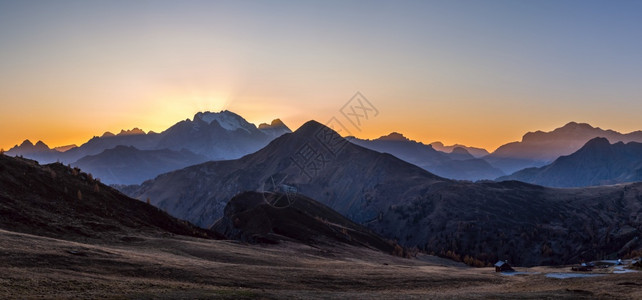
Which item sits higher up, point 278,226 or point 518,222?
point 518,222

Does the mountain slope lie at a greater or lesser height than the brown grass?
greater

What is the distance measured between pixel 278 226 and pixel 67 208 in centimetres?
4393

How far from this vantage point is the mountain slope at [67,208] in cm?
4525

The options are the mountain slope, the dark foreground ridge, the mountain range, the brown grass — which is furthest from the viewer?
the mountain range

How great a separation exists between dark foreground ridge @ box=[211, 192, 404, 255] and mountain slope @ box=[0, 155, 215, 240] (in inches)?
774

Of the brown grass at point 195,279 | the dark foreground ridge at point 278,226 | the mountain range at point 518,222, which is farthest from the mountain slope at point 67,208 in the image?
the mountain range at point 518,222

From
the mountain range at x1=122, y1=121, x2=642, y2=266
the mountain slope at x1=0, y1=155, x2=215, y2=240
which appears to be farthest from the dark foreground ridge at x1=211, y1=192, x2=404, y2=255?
the mountain range at x1=122, y1=121, x2=642, y2=266

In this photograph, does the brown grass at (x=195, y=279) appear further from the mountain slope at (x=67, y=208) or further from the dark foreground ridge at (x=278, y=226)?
the dark foreground ridge at (x=278, y=226)

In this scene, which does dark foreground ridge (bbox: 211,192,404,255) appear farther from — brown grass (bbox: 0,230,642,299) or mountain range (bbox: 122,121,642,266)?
mountain range (bbox: 122,121,642,266)

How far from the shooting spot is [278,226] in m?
90.3

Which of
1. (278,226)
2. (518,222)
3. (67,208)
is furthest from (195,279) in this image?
(518,222)

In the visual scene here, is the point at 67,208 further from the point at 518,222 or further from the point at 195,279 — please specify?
the point at 518,222

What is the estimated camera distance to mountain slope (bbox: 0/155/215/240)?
4525 centimetres

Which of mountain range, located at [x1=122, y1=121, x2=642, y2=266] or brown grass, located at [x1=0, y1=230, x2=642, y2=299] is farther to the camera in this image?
mountain range, located at [x1=122, y1=121, x2=642, y2=266]
